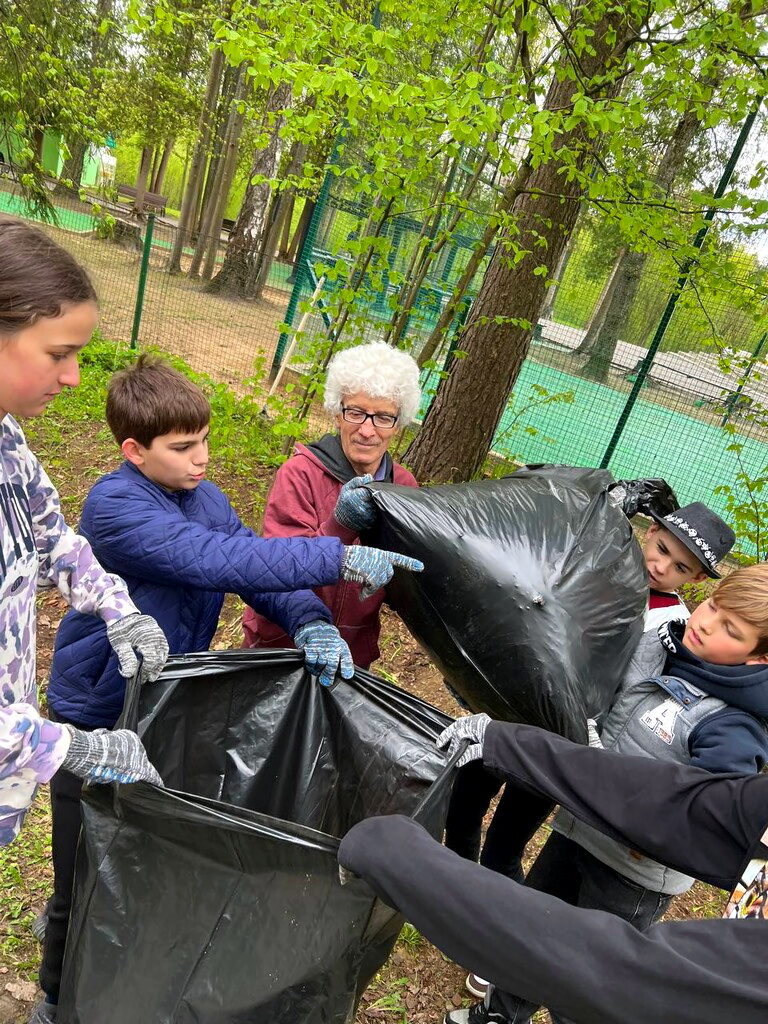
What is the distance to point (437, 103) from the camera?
1.97 m

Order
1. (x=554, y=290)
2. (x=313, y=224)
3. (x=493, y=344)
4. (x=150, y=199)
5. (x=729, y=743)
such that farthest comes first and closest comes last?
(x=150, y=199) → (x=554, y=290) → (x=313, y=224) → (x=493, y=344) → (x=729, y=743)

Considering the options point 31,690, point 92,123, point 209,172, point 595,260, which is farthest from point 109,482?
point 209,172

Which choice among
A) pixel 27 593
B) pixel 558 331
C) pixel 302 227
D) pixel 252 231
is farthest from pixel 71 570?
pixel 302 227

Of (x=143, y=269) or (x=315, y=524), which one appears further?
(x=143, y=269)

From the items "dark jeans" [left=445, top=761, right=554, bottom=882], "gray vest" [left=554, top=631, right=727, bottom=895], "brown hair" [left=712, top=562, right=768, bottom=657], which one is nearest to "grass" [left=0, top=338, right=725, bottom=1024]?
"dark jeans" [left=445, top=761, right=554, bottom=882]

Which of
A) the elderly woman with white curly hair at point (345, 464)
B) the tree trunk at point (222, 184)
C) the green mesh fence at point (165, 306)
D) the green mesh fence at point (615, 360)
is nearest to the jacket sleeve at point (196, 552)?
the elderly woman with white curly hair at point (345, 464)

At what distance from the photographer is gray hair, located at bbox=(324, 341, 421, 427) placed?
5.33ft

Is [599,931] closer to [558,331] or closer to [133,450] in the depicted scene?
[133,450]

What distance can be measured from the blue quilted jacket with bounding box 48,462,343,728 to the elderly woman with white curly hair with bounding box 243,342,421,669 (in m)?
0.24

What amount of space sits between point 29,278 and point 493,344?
3052 millimetres

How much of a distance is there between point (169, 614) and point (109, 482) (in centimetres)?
30

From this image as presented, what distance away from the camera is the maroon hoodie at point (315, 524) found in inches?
61.6

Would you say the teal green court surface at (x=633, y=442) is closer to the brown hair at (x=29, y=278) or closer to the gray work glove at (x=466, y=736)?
the gray work glove at (x=466, y=736)

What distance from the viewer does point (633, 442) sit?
228 inches
